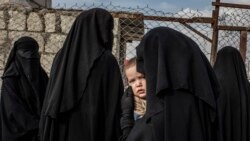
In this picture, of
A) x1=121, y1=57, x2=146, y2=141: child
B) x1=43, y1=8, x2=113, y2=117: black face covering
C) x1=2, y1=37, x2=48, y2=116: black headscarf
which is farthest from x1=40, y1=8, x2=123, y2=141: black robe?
x1=2, y1=37, x2=48, y2=116: black headscarf

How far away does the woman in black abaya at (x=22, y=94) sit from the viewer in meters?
4.81

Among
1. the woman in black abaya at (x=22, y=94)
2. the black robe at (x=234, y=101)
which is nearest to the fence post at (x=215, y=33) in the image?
the black robe at (x=234, y=101)

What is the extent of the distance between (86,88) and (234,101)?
3.79 feet

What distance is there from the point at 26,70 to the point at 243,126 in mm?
1914

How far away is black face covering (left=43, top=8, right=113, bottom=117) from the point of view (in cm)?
373

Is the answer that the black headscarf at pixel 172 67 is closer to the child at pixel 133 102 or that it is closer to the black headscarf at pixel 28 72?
the child at pixel 133 102

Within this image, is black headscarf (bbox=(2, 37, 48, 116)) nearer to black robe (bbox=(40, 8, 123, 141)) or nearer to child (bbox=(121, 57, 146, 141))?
black robe (bbox=(40, 8, 123, 141))

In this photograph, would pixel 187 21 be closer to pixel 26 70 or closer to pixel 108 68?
pixel 26 70

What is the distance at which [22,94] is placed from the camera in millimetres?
4934

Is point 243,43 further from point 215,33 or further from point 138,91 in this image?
point 138,91

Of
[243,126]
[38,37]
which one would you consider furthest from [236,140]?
[38,37]

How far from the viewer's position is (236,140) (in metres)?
4.20

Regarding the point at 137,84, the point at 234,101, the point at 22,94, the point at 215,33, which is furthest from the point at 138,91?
the point at 215,33

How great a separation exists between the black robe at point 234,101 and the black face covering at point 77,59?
0.96 metres
